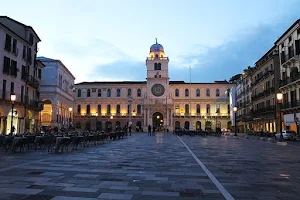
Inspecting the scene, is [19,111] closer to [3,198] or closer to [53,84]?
[53,84]

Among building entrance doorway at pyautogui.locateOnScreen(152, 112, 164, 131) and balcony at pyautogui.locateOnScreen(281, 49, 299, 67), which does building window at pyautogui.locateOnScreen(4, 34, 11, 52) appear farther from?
building entrance doorway at pyautogui.locateOnScreen(152, 112, 164, 131)

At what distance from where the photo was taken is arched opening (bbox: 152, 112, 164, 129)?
83656mm

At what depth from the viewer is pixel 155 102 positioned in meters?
81.4

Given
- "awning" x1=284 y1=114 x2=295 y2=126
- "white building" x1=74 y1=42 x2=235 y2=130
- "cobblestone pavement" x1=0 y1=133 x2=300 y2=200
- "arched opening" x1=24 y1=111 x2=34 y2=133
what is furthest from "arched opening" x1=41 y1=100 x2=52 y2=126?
"cobblestone pavement" x1=0 y1=133 x2=300 y2=200

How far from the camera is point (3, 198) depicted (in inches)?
221

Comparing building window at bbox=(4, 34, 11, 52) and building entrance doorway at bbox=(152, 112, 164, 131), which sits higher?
building window at bbox=(4, 34, 11, 52)

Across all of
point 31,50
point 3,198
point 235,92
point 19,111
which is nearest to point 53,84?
point 31,50

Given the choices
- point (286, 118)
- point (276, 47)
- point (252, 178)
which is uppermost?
point (276, 47)

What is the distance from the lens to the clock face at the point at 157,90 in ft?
272

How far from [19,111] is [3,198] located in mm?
29052

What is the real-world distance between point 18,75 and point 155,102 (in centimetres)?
5332

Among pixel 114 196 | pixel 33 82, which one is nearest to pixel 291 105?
pixel 33 82

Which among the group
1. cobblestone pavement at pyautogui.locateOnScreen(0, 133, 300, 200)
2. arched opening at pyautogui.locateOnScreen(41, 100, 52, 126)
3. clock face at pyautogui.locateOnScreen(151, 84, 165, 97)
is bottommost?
cobblestone pavement at pyautogui.locateOnScreen(0, 133, 300, 200)

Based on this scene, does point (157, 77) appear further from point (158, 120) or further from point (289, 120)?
point (289, 120)
